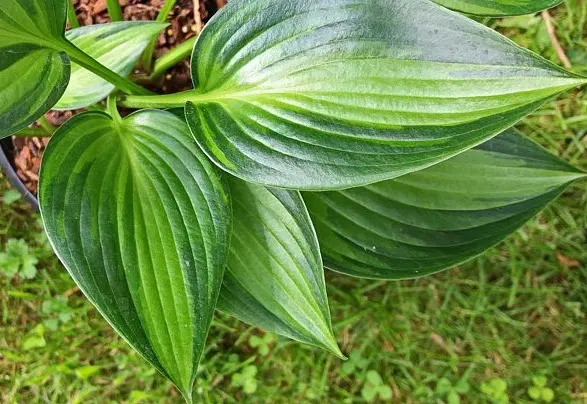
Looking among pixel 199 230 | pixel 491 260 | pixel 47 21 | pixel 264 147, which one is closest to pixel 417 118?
pixel 264 147

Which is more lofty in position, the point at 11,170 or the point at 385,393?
the point at 11,170

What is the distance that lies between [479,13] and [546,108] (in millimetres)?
599

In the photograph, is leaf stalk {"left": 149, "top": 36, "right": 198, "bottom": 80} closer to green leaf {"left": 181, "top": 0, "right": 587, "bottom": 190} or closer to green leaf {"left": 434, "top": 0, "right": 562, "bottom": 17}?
green leaf {"left": 181, "top": 0, "right": 587, "bottom": 190}

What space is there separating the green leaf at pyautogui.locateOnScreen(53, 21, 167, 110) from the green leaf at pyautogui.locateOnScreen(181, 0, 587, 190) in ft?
0.62

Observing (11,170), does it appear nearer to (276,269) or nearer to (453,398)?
(276,269)

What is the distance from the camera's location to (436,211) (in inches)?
32.1

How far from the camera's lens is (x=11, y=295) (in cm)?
120

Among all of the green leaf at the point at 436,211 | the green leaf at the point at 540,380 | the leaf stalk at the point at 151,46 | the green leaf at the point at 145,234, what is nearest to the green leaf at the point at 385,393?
the green leaf at the point at 540,380

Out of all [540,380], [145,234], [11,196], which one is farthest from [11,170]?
[540,380]

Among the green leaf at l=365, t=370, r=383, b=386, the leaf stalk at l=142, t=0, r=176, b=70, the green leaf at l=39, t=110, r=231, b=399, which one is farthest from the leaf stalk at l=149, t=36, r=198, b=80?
the green leaf at l=365, t=370, r=383, b=386

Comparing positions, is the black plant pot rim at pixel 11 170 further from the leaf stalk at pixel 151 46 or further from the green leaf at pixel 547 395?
the green leaf at pixel 547 395

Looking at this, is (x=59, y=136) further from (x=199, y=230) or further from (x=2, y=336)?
(x=2, y=336)

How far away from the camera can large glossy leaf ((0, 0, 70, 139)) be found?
563 millimetres

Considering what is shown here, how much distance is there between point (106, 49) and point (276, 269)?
38 centimetres
